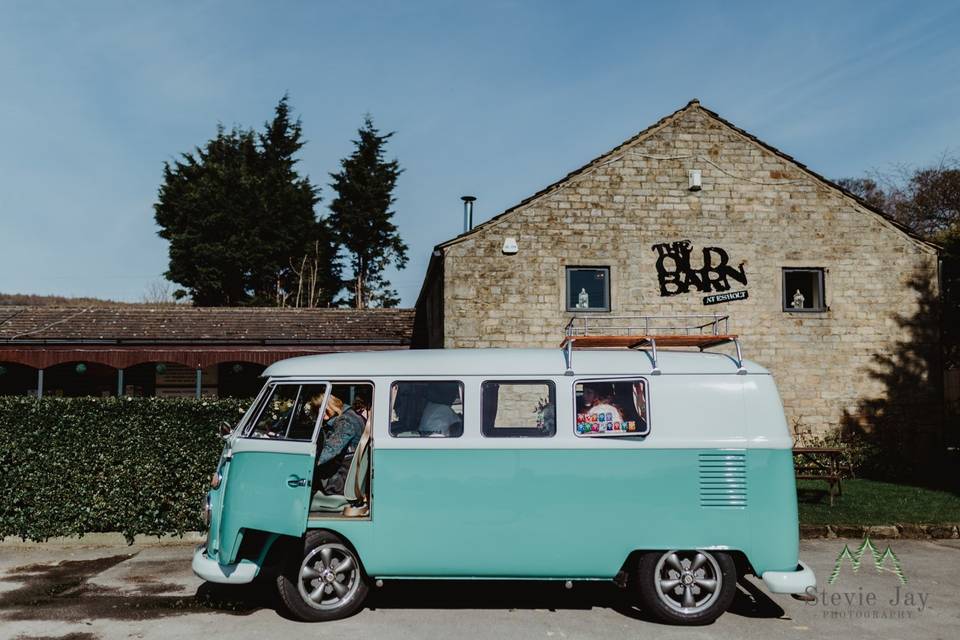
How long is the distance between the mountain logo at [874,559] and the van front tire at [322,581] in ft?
15.3

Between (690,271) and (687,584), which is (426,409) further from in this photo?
(690,271)

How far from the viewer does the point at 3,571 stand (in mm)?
8078

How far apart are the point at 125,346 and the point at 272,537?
16640mm

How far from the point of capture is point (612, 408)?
6281 millimetres

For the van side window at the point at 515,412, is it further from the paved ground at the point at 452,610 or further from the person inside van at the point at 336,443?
the paved ground at the point at 452,610

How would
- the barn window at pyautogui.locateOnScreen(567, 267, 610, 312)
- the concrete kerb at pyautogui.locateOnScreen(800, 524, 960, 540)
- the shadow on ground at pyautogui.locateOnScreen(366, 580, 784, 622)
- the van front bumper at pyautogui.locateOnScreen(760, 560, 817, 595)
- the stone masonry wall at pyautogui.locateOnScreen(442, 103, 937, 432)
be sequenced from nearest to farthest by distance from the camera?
the van front bumper at pyautogui.locateOnScreen(760, 560, 817, 595)
the shadow on ground at pyautogui.locateOnScreen(366, 580, 784, 622)
the concrete kerb at pyautogui.locateOnScreen(800, 524, 960, 540)
the stone masonry wall at pyautogui.locateOnScreen(442, 103, 937, 432)
the barn window at pyautogui.locateOnScreen(567, 267, 610, 312)

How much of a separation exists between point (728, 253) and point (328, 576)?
39.6 ft

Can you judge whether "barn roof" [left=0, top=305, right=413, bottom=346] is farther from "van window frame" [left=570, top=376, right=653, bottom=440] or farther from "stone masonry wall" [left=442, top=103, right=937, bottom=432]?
"van window frame" [left=570, top=376, right=653, bottom=440]

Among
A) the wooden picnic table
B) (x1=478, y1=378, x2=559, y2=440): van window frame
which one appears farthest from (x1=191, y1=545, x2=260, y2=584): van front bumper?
the wooden picnic table

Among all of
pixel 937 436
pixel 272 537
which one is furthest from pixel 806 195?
pixel 272 537

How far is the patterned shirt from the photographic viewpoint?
6.41 metres

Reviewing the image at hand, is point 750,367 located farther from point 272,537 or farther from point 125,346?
point 125,346

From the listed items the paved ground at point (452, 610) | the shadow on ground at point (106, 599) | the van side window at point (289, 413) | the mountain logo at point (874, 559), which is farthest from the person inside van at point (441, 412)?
the mountain logo at point (874, 559)

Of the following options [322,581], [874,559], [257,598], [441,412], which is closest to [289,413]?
[441,412]
